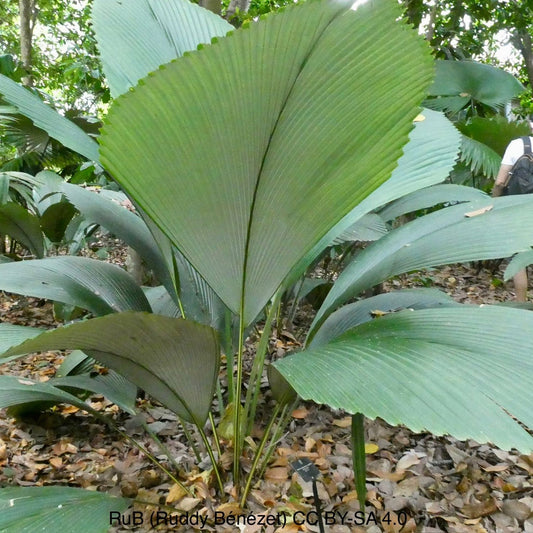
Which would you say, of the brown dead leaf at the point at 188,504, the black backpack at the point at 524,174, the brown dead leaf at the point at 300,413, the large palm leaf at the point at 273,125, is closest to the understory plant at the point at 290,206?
the large palm leaf at the point at 273,125

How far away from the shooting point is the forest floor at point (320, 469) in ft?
4.08

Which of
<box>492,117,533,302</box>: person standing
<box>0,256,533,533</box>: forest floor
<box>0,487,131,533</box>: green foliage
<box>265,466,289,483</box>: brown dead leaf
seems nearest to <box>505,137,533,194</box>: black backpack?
<box>492,117,533,302</box>: person standing

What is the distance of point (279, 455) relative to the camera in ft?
4.90

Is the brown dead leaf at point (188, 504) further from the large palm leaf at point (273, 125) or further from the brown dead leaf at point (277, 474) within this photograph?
the large palm leaf at point (273, 125)

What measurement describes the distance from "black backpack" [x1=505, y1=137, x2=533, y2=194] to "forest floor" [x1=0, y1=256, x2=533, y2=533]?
1656 millimetres

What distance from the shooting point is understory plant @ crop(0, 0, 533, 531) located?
616 mm

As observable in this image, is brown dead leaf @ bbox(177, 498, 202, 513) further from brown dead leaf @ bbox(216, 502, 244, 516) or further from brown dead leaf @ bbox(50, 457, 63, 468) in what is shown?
brown dead leaf @ bbox(50, 457, 63, 468)

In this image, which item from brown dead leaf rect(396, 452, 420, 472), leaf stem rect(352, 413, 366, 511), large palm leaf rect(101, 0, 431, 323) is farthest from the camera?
brown dead leaf rect(396, 452, 420, 472)

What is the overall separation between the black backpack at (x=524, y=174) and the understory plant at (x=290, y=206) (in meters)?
1.83

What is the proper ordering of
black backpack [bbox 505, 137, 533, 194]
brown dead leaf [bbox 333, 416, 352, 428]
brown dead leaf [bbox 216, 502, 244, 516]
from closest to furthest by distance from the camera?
1. brown dead leaf [bbox 216, 502, 244, 516]
2. brown dead leaf [bbox 333, 416, 352, 428]
3. black backpack [bbox 505, 137, 533, 194]

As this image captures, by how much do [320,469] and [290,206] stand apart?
1009 millimetres

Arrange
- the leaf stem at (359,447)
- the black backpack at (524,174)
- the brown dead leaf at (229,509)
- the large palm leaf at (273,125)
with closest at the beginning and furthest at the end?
the large palm leaf at (273,125)
the leaf stem at (359,447)
the brown dead leaf at (229,509)
the black backpack at (524,174)

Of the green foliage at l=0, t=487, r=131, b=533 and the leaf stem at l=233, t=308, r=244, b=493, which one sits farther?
the leaf stem at l=233, t=308, r=244, b=493

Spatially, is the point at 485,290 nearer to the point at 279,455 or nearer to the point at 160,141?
the point at 279,455
